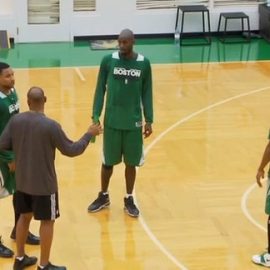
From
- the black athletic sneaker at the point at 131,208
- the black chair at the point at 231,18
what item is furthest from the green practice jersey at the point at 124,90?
the black chair at the point at 231,18

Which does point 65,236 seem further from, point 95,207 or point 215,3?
point 215,3

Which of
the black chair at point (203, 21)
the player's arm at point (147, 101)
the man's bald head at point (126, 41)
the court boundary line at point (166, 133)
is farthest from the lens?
the black chair at point (203, 21)

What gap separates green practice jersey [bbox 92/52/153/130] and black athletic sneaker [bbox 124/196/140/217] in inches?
32.0

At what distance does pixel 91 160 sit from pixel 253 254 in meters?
2.78

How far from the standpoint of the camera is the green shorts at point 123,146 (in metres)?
7.17

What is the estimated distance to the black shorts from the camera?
5891 mm

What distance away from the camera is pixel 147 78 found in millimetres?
7113

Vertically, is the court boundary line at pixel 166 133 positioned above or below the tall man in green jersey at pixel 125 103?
below

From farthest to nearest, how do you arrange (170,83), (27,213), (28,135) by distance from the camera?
(170,83) < (27,213) < (28,135)

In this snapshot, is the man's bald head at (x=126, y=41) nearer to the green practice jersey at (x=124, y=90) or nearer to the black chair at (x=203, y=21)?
the green practice jersey at (x=124, y=90)

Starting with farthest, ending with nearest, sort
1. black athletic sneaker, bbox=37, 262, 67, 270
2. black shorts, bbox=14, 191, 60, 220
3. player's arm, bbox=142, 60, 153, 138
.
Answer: player's arm, bbox=142, 60, 153, 138 → black athletic sneaker, bbox=37, 262, 67, 270 → black shorts, bbox=14, 191, 60, 220

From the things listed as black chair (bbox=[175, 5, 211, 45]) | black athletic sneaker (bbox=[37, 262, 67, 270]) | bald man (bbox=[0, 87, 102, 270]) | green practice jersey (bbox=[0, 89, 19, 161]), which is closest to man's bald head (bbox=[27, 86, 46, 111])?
bald man (bbox=[0, 87, 102, 270])

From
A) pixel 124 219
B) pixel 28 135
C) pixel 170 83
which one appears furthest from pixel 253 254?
pixel 170 83

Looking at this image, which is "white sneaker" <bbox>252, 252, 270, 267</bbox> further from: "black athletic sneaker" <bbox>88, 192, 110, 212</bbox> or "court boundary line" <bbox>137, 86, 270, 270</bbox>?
"black athletic sneaker" <bbox>88, 192, 110, 212</bbox>
